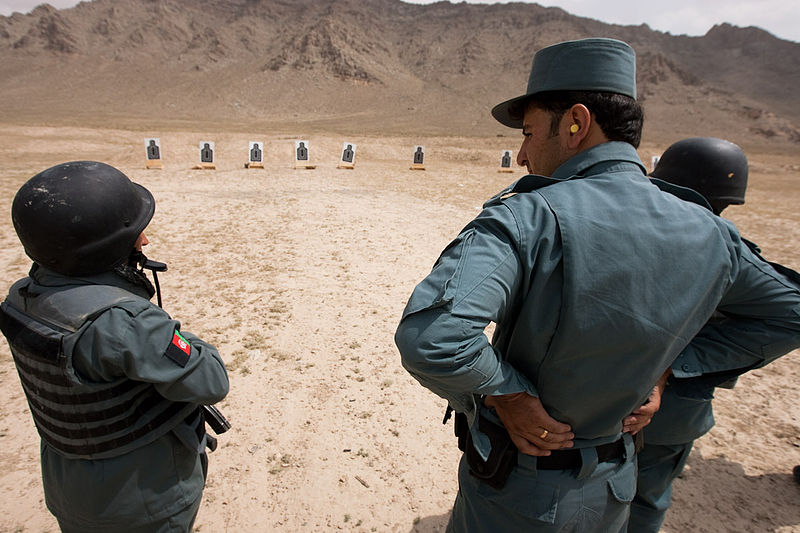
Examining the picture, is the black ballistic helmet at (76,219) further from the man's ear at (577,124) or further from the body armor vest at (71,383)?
the man's ear at (577,124)

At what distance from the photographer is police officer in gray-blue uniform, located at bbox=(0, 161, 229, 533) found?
1.30 meters

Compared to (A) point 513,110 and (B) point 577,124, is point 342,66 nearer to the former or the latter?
(A) point 513,110

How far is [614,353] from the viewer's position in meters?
1.09

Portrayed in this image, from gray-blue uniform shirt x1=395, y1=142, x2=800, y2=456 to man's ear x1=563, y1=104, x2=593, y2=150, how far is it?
0.15ft

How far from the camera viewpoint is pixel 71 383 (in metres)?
1.33

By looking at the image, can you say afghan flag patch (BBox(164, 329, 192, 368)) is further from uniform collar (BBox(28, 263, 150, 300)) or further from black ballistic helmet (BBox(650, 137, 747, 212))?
black ballistic helmet (BBox(650, 137, 747, 212))

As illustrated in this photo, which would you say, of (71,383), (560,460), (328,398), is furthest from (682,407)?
(328,398)

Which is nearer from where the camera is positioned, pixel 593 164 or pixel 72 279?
pixel 593 164

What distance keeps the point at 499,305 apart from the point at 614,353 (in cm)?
35

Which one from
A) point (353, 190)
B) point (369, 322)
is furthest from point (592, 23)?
point (369, 322)

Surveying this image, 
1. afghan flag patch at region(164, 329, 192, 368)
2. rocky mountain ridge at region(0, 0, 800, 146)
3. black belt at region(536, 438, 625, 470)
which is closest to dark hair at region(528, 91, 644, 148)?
black belt at region(536, 438, 625, 470)

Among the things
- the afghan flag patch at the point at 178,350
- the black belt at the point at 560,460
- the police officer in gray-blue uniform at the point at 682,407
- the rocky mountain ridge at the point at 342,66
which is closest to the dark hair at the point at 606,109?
the police officer in gray-blue uniform at the point at 682,407

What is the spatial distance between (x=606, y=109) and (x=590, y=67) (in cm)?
12

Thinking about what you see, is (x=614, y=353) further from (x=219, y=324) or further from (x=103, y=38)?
(x=103, y=38)
